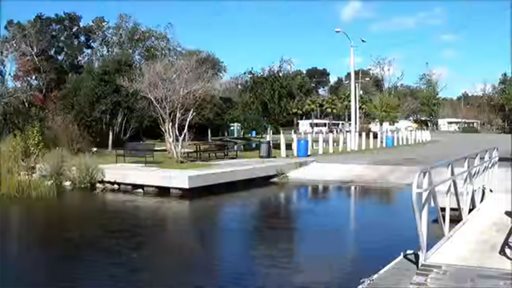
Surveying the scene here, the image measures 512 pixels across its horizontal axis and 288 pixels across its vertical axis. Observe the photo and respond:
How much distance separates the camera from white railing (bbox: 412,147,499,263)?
231 inches

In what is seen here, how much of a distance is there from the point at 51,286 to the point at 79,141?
41.3 ft

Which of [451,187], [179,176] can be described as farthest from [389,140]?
[451,187]

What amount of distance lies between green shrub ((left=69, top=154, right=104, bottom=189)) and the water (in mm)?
2009

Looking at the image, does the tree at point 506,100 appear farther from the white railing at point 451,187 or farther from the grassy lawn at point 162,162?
the grassy lawn at point 162,162

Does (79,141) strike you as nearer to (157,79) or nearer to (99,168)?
(99,168)

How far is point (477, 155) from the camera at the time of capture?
9875 mm

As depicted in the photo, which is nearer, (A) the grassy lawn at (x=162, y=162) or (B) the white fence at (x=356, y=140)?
(A) the grassy lawn at (x=162, y=162)

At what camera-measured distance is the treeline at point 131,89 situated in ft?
81.8

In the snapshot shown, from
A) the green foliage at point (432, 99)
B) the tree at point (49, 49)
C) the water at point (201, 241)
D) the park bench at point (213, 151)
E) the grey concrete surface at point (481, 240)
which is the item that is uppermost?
the tree at point (49, 49)

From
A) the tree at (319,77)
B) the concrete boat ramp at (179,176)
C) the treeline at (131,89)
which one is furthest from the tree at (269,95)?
the tree at (319,77)

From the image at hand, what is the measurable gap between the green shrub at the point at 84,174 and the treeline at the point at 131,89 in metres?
0.64

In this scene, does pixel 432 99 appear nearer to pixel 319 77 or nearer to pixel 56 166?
pixel 56 166

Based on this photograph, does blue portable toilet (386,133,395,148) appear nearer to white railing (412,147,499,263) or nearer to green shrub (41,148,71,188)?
green shrub (41,148,71,188)

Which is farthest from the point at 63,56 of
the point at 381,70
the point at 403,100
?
the point at 381,70
